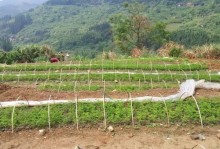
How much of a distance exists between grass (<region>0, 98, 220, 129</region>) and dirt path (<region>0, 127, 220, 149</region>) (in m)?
0.31

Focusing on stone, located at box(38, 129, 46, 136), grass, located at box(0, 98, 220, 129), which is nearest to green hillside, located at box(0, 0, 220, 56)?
grass, located at box(0, 98, 220, 129)

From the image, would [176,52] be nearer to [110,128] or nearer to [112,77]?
[112,77]

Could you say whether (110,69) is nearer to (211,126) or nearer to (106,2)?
(211,126)

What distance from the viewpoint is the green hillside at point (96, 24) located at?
259 feet

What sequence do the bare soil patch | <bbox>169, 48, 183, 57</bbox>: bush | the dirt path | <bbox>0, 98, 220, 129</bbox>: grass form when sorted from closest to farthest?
the dirt path → <bbox>0, 98, 220, 129</bbox>: grass → the bare soil patch → <bbox>169, 48, 183, 57</bbox>: bush

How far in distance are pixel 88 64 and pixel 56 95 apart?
1003 cm

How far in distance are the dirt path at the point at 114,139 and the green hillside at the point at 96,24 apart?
47.6 m

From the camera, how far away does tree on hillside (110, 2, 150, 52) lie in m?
38.1

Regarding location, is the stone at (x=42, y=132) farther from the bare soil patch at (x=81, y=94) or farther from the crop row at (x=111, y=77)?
the crop row at (x=111, y=77)

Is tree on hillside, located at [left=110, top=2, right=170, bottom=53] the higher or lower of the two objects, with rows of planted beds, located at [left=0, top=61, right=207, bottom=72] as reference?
higher

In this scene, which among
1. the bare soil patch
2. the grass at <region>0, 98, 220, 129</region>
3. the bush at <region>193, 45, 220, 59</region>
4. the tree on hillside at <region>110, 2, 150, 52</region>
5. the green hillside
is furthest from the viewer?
the green hillside

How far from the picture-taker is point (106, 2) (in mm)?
190500

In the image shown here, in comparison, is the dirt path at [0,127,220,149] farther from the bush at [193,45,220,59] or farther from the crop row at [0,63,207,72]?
the bush at [193,45,220,59]

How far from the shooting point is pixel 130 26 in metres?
38.6
